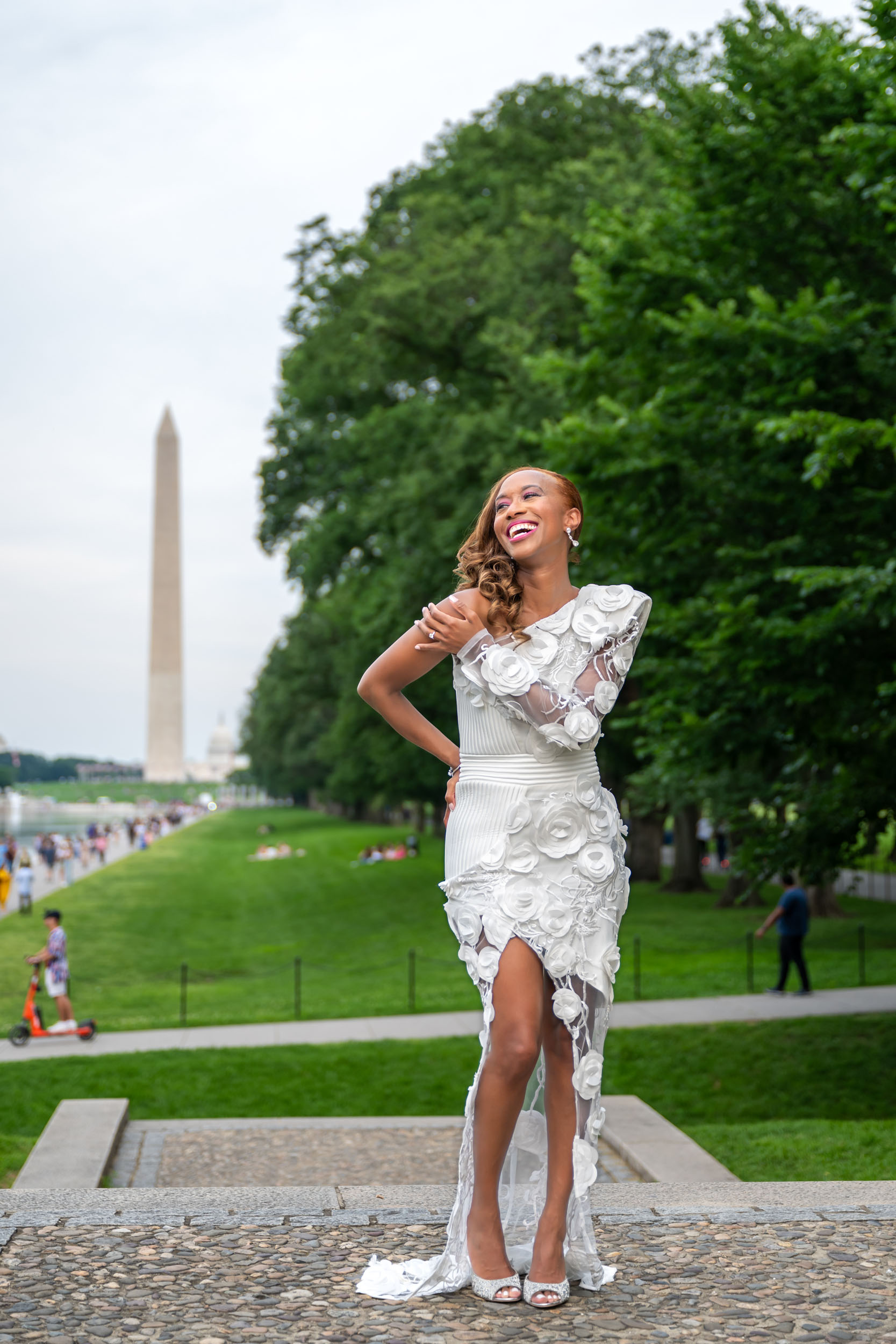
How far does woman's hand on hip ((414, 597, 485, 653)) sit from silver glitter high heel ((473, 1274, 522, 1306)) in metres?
1.90

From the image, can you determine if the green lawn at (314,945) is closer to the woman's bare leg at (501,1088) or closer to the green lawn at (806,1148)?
the green lawn at (806,1148)

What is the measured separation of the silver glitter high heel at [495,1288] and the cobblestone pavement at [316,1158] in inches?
138

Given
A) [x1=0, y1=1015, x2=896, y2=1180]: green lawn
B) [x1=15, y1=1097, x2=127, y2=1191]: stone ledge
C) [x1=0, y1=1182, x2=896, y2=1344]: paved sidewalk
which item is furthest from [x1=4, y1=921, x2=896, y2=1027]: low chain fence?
[x1=0, y1=1182, x2=896, y2=1344]: paved sidewalk

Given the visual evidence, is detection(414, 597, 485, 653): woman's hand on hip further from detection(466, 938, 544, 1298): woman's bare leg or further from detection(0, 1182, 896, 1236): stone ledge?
detection(0, 1182, 896, 1236): stone ledge

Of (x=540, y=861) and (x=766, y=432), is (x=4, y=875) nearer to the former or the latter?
(x=766, y=432)

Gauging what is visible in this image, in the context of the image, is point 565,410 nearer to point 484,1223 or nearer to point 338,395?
point 338,395

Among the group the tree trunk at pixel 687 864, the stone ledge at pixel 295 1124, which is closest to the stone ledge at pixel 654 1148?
the stone ledge at pixel 295 1124

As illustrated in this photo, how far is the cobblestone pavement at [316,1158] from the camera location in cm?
820

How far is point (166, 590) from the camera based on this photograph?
80.5 meters

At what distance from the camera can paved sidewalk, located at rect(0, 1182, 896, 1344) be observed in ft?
12.9

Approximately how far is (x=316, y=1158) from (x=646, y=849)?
25.6 m

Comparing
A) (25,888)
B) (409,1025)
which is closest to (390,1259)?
(409,1025)

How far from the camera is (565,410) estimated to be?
2169 cm

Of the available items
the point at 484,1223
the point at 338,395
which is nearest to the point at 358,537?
the point at 338,395
